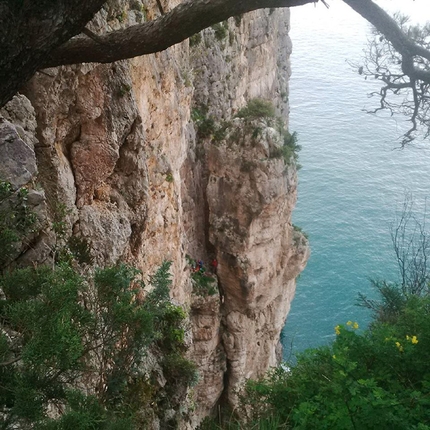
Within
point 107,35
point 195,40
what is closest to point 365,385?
point 107,35

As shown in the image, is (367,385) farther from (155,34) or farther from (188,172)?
(188,172)

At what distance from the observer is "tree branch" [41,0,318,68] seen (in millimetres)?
3209

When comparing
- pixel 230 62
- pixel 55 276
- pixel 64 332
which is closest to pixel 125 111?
pixel 55 276

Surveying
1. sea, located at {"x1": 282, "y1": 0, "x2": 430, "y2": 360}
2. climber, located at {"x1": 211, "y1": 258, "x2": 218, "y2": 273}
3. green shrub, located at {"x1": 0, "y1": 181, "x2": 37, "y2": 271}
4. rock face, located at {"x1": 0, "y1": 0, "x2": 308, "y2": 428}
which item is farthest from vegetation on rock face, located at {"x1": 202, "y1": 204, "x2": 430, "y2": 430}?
sea, located at {"x1": 282, "y1": 0, "x2": 430, "y2": 360}

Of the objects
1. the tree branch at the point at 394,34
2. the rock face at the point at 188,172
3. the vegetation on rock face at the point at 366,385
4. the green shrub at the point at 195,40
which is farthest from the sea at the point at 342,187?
the tree branch at the point at 394,34

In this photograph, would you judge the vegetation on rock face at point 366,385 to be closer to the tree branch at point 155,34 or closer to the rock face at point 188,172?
the rock face at point 188,172

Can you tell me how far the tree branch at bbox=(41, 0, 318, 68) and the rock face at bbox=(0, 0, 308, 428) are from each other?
4.17ft

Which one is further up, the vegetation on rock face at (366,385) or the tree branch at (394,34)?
the tree branch at (394,34)

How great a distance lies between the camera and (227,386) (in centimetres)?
1648

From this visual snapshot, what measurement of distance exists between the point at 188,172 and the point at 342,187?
20.8 metres

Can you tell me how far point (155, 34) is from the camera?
3.53 m

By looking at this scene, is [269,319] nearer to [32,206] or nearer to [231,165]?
[231,165]

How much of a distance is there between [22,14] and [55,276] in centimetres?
209

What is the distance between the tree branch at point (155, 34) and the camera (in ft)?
10.5
